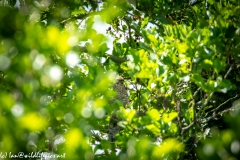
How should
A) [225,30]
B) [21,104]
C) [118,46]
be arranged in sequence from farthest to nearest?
1. [118,46]
2. [225,30]
3. [21,104]

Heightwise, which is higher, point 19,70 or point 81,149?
point 19,70

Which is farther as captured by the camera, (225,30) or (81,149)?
(225,30)

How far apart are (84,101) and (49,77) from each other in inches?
8.7

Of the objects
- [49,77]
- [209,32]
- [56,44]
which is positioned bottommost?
[49,77]

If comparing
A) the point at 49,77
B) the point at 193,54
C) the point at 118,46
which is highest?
the point at 118,46

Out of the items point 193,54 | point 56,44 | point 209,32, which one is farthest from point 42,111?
point 209,32

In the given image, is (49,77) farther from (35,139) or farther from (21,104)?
(35,139)

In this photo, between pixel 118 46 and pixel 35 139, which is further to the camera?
pixel 118 46

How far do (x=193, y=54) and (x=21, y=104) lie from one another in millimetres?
1581

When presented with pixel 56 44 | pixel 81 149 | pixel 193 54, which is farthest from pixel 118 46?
pixel 81 149

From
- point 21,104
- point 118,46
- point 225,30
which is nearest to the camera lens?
point 21,104

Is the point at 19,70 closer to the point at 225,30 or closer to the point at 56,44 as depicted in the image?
the point at 56,44

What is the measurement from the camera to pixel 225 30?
222 cm

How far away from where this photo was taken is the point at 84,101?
1.34 m
